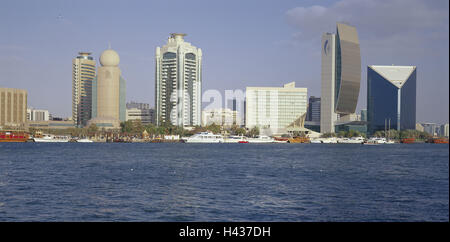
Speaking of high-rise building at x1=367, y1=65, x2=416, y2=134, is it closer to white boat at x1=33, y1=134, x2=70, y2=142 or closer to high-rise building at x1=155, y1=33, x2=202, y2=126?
high-rise building at x1=155, y1=33, x2=202, y2=126

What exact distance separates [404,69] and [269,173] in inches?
5894

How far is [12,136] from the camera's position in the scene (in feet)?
435

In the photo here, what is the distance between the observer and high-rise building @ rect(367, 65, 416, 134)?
159000 mm

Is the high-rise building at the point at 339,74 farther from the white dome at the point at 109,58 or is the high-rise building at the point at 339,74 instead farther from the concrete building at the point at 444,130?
the white dome at the point at 109,58

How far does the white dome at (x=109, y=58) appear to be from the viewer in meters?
191

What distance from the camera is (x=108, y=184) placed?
88.5 feet

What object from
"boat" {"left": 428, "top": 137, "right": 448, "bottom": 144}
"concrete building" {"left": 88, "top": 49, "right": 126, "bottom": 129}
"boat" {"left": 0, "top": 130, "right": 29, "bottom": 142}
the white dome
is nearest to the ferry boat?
"boat" {"left": 0, "top": 130, "right": 29, "bottom": 142}

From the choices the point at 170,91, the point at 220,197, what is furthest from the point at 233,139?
the point at 220,197

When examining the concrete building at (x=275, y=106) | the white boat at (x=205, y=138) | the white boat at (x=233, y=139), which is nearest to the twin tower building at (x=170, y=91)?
the concrete building at (x=275, y=106)

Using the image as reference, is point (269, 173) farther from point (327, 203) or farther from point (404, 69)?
point (404, 69)

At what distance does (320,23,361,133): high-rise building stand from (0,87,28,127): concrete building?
124m

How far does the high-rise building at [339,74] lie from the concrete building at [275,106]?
10.8m

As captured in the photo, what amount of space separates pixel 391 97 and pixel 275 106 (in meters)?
51.3
